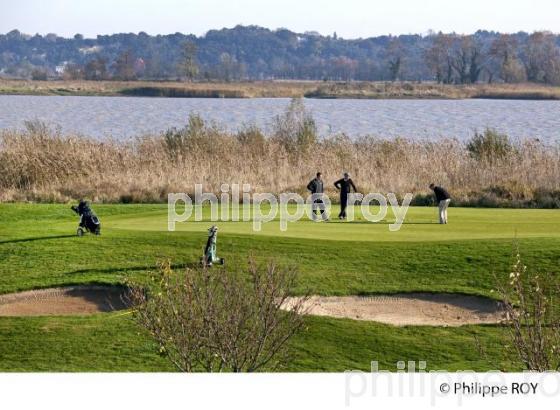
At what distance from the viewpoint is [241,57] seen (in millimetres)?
141375

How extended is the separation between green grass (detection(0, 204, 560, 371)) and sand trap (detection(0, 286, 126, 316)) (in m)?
0.24

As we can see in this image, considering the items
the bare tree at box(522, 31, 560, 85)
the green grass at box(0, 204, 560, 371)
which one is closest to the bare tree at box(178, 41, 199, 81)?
the bare tree at box(522, 31, 560, 85)

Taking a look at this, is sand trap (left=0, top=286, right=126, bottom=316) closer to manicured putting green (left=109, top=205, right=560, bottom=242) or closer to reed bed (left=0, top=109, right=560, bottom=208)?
manicured putting green (left=109, top=205, right=560, bottom=242)

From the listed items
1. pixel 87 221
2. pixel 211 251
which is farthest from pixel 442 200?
pixel 87 221

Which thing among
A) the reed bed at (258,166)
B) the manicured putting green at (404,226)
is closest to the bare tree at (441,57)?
the reed bed at (258,166)

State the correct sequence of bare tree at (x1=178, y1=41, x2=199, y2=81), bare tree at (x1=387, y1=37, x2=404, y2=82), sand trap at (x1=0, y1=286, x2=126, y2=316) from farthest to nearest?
bare tree at (x1=387, y1=37, x2=404, y2=82), bare tree at (x1=178, y1=41, x2=199, y2=81), sand trap at (x1=0, y1=286, x2=126, y2=316)

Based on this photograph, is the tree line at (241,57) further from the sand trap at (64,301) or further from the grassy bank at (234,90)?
the sand trap at (64,301)

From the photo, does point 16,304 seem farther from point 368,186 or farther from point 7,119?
point 7,119

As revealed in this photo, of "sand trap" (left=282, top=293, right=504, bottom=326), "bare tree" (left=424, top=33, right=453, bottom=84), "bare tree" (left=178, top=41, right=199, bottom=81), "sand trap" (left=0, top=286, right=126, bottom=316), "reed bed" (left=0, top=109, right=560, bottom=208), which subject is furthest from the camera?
"bare tree" (left=178, top=41, right=199, bottom=81)

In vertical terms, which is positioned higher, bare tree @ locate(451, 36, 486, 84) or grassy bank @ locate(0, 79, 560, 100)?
bare tree @ locate(451, 36, 486, 84)

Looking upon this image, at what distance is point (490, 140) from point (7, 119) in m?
45.9

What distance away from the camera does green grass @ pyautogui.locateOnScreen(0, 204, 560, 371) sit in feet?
54.0

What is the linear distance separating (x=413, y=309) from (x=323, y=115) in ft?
Result: 223

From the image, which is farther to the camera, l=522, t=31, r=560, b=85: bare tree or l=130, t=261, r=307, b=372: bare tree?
l=522, t=31, r=560, b=85: bare tree
